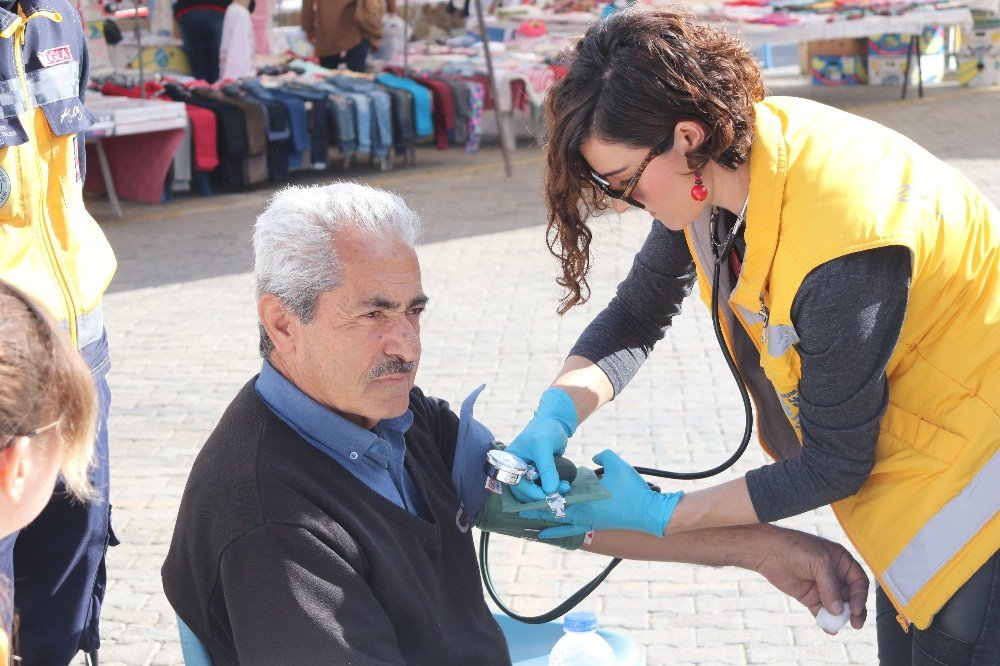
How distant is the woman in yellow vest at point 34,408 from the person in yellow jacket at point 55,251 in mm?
972

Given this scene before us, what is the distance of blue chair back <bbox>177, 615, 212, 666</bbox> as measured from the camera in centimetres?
197

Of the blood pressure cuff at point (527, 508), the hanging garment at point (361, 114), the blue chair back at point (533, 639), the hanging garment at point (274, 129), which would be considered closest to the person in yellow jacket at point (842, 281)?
the blood pressure cuff at point (527, 508)

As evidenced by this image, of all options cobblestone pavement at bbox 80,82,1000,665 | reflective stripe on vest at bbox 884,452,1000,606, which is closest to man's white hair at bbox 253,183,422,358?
reflective stripe on vest at bbox 884,452,1000,606

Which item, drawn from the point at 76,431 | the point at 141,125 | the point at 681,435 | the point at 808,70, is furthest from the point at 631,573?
the point at 808,70

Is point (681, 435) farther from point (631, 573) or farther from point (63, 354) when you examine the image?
point (63, 354)

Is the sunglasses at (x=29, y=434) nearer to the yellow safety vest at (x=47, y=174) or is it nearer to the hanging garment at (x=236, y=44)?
the yellow safety vest at (x=47, y=174)

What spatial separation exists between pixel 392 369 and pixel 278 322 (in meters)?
0.22

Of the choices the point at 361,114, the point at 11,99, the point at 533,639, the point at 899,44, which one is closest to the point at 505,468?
the point at 533,639

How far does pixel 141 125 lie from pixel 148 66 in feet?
10.5

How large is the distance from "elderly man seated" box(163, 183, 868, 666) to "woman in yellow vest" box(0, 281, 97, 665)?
0.42m

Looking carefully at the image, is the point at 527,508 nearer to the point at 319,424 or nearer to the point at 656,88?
the point at 319,424

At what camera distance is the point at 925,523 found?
6.48 ft

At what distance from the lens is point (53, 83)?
8.28 feet

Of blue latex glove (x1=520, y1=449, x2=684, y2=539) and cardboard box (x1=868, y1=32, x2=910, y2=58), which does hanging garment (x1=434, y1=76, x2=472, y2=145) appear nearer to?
cardboard box (x1=868, y1=32, x2=910, y2=58)
